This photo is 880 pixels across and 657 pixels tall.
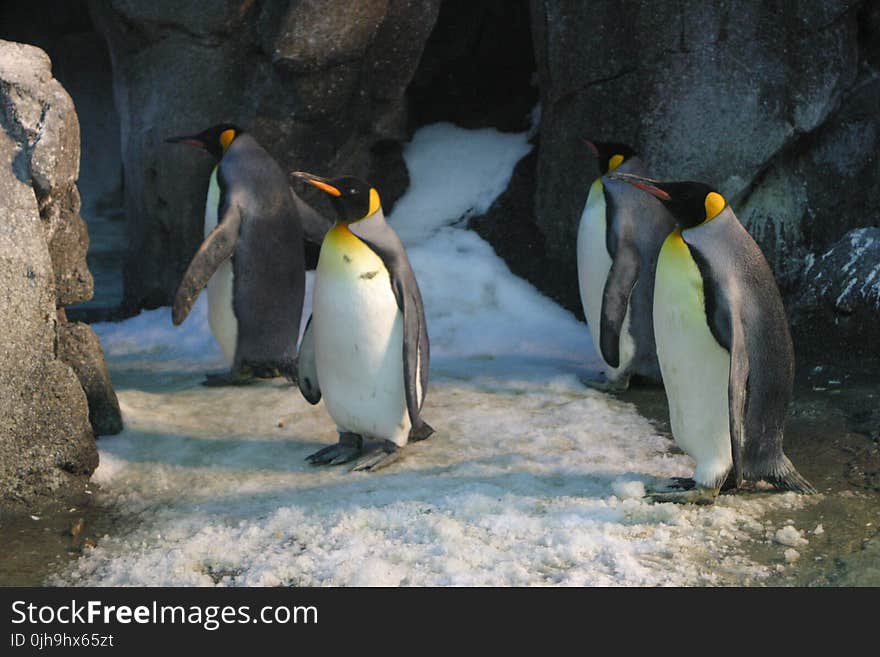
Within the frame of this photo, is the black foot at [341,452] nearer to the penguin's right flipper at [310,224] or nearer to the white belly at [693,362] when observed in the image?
the white belly at [693,362]

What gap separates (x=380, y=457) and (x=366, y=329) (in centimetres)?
48

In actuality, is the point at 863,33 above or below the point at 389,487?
above

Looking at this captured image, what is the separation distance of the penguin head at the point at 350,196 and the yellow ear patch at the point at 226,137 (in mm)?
1689

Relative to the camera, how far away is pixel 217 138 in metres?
5.80

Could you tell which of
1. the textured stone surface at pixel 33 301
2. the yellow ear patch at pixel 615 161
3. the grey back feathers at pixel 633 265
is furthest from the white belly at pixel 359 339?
the yellow ear patch at pixel 615 161

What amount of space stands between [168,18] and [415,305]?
10.4 feet

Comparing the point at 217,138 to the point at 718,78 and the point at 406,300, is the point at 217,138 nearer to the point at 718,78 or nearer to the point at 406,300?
the point at 406,300

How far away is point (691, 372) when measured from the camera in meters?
3.81

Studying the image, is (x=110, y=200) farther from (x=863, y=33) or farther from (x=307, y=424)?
(x=863, y=33)

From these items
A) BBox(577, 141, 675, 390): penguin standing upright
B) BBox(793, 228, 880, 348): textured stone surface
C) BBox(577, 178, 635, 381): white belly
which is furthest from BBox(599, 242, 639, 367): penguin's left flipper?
BBox(793, 228, 880, 348): textured stone surface

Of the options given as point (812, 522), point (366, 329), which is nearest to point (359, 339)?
point (366, 329)

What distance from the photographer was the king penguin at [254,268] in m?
5.39

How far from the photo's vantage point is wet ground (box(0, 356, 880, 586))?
3297 mm

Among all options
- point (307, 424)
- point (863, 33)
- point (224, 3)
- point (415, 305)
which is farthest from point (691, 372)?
point (224, 3)
